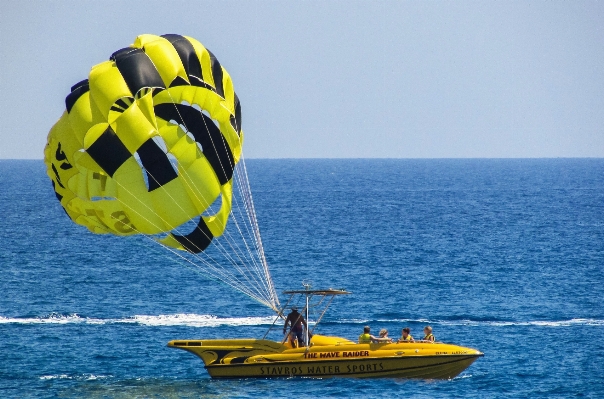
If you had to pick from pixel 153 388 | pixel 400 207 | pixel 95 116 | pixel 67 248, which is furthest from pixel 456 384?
pixel 400 207

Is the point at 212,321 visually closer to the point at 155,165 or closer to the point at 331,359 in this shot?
the point at 331,359

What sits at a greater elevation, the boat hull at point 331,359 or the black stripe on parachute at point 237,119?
the black stripe on parachute at point 237,119

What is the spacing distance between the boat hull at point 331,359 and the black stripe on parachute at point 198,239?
3283 mm

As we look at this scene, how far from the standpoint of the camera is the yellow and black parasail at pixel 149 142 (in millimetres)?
31906

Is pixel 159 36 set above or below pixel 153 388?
above

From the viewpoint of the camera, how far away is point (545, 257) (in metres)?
72.0

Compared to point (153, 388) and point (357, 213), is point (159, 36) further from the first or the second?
point (357, 213)

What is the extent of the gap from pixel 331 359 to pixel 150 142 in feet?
30.3

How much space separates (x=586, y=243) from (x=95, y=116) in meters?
56.9

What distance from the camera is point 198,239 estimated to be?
35.9m

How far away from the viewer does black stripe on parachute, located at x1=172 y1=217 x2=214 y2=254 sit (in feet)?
117

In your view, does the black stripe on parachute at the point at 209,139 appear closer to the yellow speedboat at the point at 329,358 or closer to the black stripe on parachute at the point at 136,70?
the black stripe on parachute at the point at 136,70

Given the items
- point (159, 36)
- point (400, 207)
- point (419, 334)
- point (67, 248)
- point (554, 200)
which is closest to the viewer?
point (159, 36)

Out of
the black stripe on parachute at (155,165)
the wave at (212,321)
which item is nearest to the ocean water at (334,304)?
the wave at (212,321)
